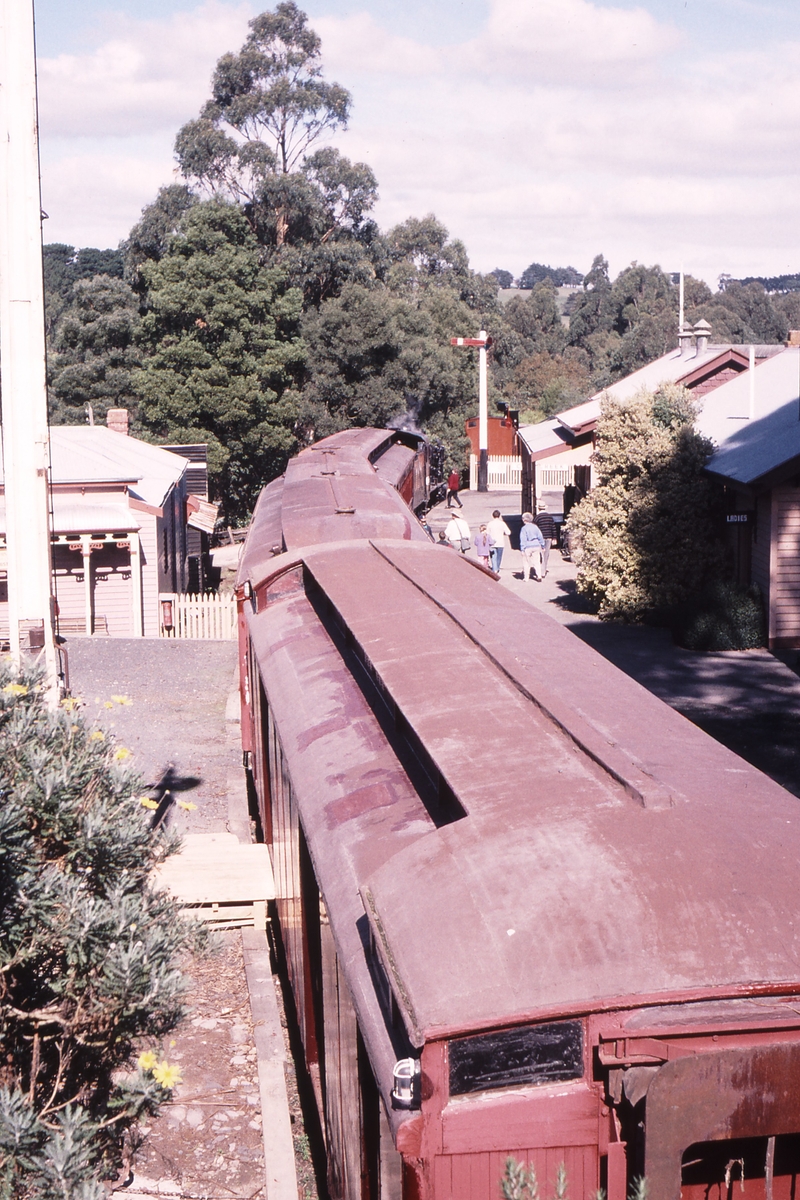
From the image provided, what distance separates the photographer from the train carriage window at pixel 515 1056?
2.56m

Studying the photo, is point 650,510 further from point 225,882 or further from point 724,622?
point 225,882

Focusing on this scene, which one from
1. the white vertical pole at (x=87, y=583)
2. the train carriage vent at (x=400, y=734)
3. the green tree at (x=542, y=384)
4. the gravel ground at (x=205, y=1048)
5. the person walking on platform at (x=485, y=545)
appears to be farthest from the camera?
the green tree at (x=542, y=384)

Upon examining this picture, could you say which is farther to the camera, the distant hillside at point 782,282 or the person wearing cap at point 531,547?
the distant hillside at point 782,282

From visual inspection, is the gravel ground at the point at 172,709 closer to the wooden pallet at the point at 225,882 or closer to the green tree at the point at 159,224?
the wooden pallet at the point at 225,882

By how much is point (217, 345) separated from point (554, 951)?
1296 inches

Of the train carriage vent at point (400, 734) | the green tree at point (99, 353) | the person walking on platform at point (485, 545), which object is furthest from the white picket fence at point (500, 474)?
the train carriage vent at point (400, 734)

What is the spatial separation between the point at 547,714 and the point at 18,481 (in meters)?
4.28

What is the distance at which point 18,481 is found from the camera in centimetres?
690

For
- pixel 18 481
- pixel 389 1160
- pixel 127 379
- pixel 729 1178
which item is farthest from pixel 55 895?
pixel 127 379

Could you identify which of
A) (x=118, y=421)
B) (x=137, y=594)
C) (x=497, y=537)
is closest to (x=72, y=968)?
(x=137, y=594)

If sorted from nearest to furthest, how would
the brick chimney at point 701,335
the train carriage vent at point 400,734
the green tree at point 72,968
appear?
the green tree at point 72,968, the train carriage vent at point 400,734, the brick chimney at point 701,335

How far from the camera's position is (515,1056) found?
258 cm

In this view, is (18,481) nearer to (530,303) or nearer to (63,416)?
(63,416)

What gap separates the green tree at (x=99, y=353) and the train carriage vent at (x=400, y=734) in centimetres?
3350
